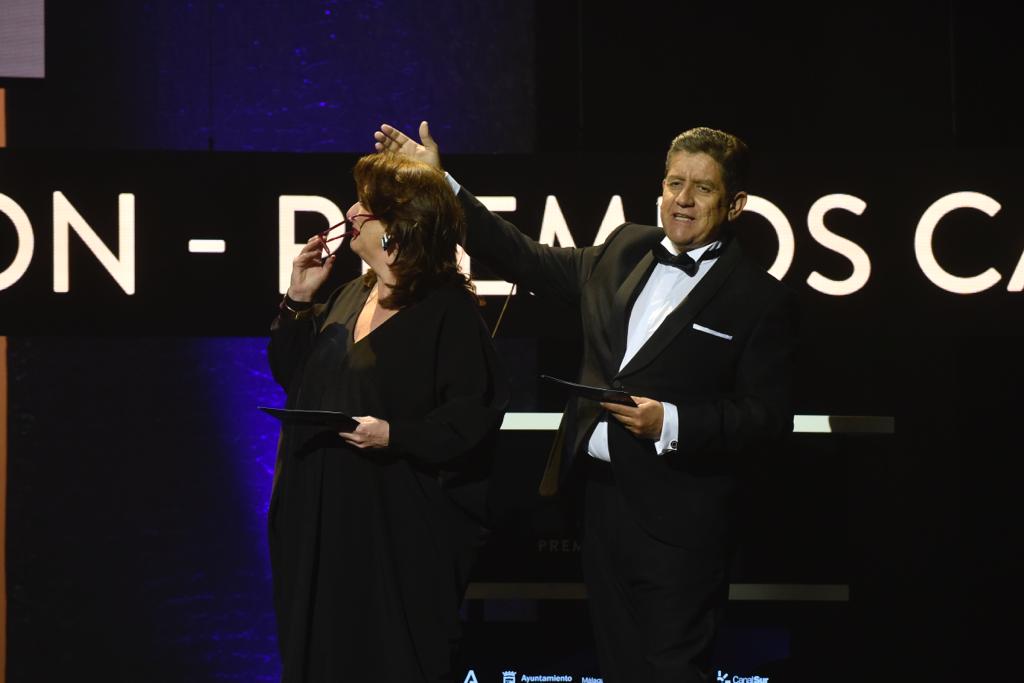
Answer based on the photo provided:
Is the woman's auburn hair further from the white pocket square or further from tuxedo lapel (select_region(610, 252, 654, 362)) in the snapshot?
the white pocket square

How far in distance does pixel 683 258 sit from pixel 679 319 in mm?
137

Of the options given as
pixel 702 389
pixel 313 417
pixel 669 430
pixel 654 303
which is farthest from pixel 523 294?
pixel 313 417

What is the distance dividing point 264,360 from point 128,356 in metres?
0.46

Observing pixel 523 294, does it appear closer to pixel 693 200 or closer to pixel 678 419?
pixel 693 200

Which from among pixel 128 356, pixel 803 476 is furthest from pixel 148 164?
pixel 803 476

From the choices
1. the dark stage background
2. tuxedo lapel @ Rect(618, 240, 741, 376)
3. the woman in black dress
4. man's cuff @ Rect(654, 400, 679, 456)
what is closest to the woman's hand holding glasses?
the woman in black dress

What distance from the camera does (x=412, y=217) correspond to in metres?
2.55

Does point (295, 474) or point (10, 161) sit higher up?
point (10, 161)

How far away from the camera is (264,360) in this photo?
168 inches

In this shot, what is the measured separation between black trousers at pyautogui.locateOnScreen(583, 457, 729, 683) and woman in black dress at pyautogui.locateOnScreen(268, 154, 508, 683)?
27 centimetres

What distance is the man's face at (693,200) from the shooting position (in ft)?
8.75

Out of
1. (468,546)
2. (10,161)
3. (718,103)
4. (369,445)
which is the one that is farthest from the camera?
(718,103)

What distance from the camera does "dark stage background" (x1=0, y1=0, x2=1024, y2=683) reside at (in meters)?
3.80

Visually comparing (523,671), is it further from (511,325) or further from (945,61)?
(945,61)
